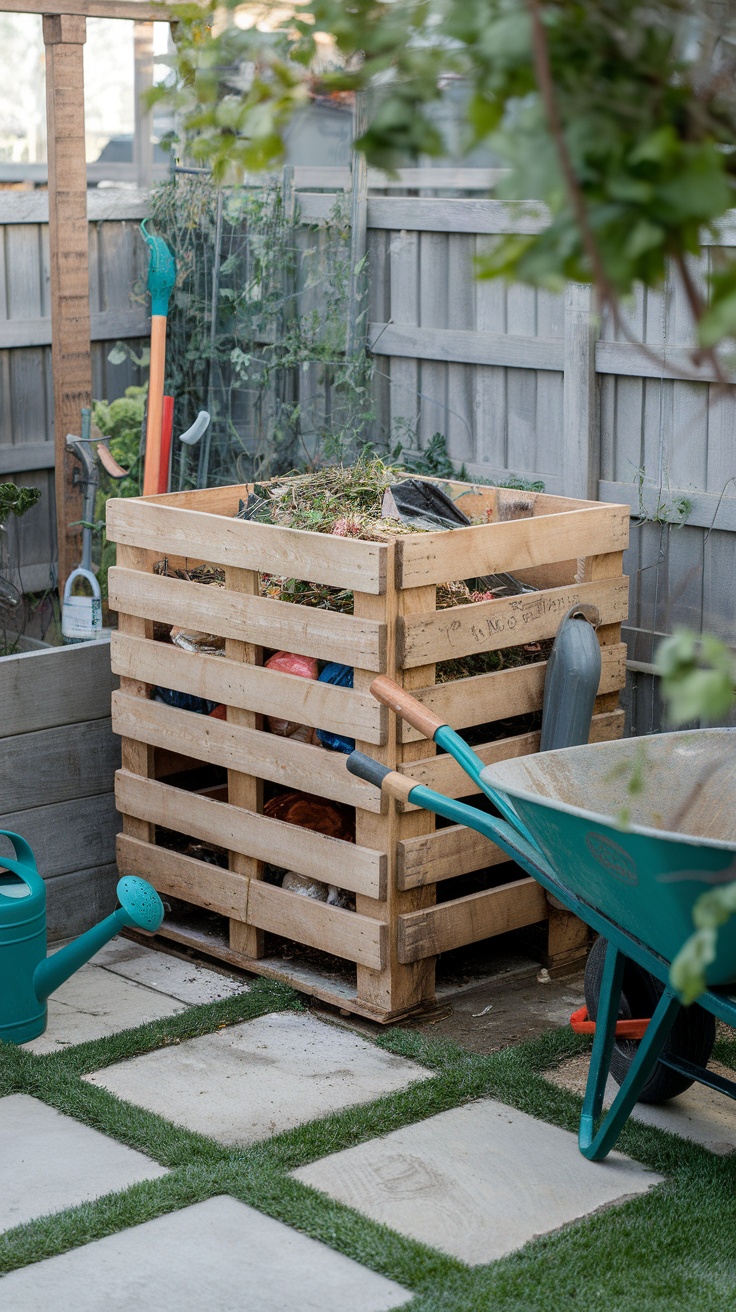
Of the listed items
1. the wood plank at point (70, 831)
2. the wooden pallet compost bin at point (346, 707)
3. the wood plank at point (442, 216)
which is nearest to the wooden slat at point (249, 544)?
the wooden pallet compost bin at point (346, 707)

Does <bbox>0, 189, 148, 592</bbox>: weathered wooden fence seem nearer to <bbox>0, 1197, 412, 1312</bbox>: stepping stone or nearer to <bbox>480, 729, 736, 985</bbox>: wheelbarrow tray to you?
<bbox>480, 729, 736, 985</bbox>: wheelbarrow tray

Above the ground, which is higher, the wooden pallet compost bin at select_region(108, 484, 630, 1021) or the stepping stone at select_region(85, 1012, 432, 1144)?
the wooden pallet compost bin at select_region(108, 484, 630, 1021)

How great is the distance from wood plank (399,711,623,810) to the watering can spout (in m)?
0.69

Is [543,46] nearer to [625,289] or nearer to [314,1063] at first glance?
[625,289]

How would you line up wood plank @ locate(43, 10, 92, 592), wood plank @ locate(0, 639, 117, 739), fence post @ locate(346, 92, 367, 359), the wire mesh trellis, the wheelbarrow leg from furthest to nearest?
1. the wire mesh trellis
2. fence post @ locate(346, 92, 367, 359)
3. wood plank @ locate(43, 10, 92, 592)
4. wood plank @ locate(0, 639, 117, 739)
5. the wheelbarrow leg

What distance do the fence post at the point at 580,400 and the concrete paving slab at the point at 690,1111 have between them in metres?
1.65

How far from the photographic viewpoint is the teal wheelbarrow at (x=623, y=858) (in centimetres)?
232

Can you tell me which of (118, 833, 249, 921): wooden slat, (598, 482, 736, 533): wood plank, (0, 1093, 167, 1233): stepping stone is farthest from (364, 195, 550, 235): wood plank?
(0, 1093, 167, 1233): stepping stone

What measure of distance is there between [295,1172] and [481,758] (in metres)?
1.14

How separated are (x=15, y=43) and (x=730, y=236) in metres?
6.64

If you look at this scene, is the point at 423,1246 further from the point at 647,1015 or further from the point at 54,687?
the point at 54,687

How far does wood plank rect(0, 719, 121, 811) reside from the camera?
3.83 metres

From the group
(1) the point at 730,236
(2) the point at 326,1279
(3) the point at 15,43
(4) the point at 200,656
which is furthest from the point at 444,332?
(3) the point at 15,43

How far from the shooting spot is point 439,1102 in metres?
3.03
